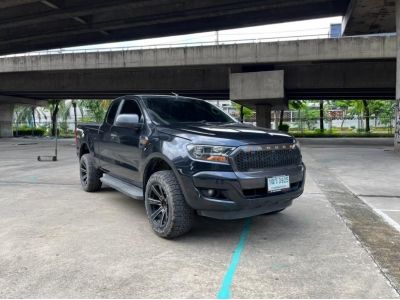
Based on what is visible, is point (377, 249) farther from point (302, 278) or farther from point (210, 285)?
point (210, 285)

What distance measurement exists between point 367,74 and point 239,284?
854 inches

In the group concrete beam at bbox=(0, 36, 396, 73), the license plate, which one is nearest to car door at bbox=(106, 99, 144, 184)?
the license plate

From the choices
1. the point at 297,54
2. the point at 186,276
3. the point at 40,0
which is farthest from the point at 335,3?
the point at 186,276

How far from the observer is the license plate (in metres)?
4.10

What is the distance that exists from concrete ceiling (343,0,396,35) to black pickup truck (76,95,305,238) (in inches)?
639

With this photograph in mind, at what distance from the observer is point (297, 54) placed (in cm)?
1934

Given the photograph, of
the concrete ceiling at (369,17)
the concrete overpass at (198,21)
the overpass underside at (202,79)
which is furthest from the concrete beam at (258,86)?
the concrete ceiling at (369,17)

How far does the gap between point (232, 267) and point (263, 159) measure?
1258mm

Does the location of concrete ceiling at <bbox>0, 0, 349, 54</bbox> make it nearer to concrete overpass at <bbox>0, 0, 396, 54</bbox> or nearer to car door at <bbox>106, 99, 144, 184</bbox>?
concrete overpass at <bbox>0, 0, 396, 54</bbox>

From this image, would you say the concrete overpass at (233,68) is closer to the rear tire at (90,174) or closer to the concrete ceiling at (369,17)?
the concrete ceiling at (369,17)

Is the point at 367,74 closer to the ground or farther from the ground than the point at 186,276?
farther from the ground

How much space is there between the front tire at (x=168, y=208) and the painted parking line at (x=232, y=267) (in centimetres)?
62

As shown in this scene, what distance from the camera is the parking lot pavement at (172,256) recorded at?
308 cm

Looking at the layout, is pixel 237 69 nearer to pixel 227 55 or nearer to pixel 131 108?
pixel 227 55
